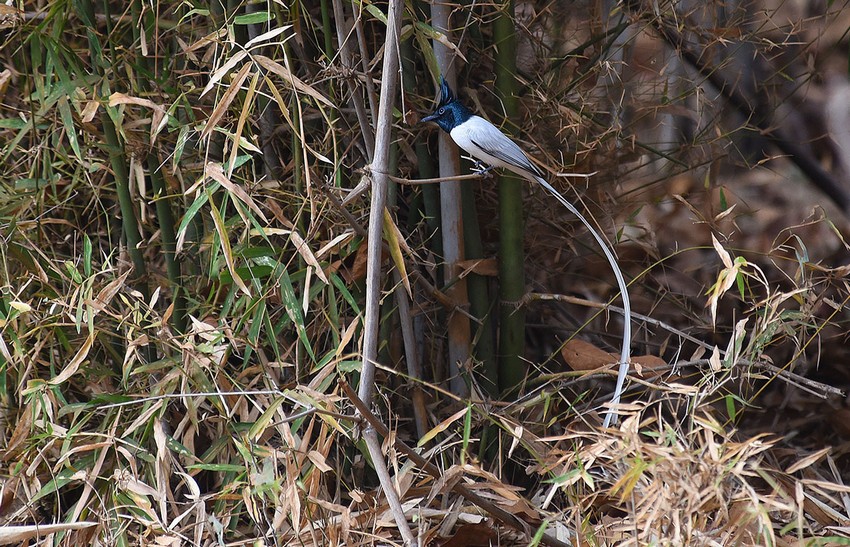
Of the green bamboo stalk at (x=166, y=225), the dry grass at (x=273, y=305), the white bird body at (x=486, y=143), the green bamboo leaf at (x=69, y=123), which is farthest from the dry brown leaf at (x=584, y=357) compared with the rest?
the green bamboo leaf at (x=69, y=123)

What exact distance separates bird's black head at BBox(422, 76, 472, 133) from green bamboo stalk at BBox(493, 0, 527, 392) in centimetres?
17

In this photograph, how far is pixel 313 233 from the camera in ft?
3.39

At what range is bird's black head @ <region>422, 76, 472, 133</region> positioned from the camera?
3.50ft

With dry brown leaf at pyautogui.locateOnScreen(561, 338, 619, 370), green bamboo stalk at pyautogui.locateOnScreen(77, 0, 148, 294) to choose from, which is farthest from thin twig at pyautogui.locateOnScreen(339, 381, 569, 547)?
green bamboo stalk at pyautogui.locateOnScreen(77, 0, 148, 294)

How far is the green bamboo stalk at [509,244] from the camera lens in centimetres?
120

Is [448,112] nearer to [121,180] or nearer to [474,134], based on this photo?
[474,134]

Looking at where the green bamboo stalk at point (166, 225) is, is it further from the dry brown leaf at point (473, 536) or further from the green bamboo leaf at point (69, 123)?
the dry brown leaf at point (473, 536)

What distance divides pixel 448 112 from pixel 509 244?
0.87 ft

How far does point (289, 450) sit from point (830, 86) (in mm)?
1797

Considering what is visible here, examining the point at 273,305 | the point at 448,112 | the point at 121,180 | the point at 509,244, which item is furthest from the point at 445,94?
the point at 121,180

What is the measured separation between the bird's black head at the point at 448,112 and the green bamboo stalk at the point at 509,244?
0.17 m

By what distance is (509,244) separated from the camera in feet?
4.12

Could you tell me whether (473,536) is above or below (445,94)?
below

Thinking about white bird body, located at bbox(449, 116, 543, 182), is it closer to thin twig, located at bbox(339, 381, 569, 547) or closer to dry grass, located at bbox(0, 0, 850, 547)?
dry grass, located at bbox(0, 0, 850, 547)
